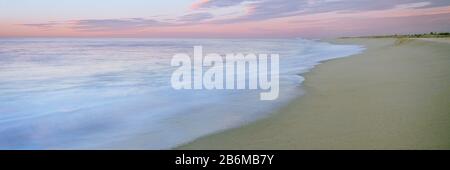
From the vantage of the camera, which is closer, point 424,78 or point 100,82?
point 424,78

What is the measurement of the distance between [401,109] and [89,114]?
332 cm

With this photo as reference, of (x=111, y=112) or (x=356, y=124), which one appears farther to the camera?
(x=111, y=112)

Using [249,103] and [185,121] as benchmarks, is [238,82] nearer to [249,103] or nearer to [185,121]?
[249,103]

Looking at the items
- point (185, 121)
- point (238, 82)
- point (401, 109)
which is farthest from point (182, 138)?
point (238, 82)

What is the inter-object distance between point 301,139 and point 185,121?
1.56 metres

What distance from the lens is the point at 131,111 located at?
4898mm

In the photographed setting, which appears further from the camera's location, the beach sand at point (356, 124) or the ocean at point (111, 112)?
the ocean at point (111, 112)

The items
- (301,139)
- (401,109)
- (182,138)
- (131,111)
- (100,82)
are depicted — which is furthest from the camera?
(100,82)

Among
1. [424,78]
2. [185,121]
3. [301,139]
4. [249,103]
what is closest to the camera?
[301,139]

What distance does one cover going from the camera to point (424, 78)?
6520mm

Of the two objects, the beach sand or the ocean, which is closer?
the beach sand
